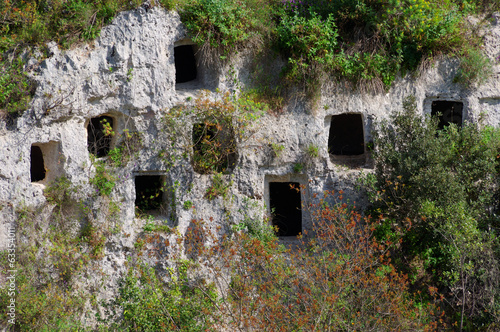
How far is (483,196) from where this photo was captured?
1085cm

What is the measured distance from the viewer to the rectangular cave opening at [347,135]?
13594mm

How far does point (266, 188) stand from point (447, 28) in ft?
16.9

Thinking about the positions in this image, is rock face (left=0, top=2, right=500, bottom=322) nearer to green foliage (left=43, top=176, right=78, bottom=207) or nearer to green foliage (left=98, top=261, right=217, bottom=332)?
green foliage (left=43, top=176, right=78, bottom=207)

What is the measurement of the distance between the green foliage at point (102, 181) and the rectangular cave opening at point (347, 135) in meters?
5.60

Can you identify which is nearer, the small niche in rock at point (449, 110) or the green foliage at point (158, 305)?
the green foliage at point (158, 305)

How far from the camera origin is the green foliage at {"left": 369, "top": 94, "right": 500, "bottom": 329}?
1023 centimetres

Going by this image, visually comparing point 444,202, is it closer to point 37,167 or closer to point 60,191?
point 60,191

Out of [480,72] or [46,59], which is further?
[480,72]

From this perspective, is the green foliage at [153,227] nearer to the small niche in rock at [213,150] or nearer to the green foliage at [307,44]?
the small niche in rock at [213,150]

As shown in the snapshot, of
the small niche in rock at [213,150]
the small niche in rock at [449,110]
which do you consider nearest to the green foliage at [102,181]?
the small niche in rock at [213,150]

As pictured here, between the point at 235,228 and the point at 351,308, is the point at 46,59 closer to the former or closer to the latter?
the point at 235,228

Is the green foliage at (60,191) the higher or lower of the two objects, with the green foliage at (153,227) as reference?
higher

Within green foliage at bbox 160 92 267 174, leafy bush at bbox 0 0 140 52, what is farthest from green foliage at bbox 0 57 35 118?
green foliage at bbox 160 92 267 174

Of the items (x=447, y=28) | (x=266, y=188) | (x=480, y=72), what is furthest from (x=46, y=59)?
(x=480, y=72)
